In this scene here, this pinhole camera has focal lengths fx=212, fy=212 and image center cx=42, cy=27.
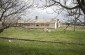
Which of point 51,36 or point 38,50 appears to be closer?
point 38,50

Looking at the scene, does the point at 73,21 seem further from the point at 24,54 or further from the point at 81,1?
the point at 24,54

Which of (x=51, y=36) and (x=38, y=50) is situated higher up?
(x=38, y=50)

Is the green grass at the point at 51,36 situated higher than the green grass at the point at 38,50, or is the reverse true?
the green grass at the point at 38,50

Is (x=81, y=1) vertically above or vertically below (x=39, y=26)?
above

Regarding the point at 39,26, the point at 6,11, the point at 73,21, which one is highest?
the point at 6,11

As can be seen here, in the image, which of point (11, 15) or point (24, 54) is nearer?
point (11, 15)

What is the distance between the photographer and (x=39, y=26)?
84.7 metres

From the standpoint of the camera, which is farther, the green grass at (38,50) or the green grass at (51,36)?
the green grass at (51,36)

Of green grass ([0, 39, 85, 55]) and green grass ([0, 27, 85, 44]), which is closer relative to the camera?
green grass ([0, 39, 85, 55])

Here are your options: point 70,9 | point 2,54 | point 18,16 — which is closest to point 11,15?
point 18,16

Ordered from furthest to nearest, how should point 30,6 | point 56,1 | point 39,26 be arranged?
point 39,26 < point 56,1 < point 30,6

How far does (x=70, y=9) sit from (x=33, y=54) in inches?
178

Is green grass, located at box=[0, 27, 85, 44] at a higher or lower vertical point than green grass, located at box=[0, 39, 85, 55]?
lower

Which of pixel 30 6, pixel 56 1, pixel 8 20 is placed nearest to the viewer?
pixel 8 20
